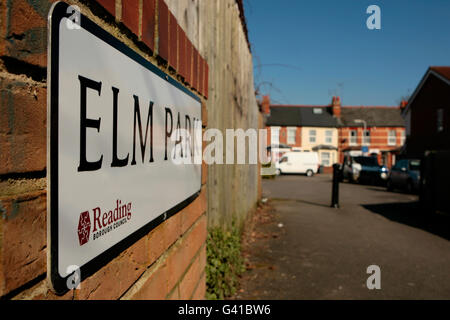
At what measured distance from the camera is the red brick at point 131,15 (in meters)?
1.18

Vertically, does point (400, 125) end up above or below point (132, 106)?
above

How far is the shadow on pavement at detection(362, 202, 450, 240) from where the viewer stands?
25.8ft

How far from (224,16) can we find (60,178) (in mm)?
3425

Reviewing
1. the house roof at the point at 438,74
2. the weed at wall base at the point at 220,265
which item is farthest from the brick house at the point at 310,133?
the weed at wall base at the point at 220,265

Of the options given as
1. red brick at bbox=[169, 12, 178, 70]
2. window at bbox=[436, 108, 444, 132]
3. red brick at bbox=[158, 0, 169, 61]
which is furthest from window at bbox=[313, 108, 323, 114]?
red brick at bbox=[158, 0, 169, 61]

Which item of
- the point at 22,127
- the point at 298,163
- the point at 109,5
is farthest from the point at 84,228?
the point at 298,163

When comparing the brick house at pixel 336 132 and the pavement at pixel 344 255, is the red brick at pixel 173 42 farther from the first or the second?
the brick house at pixel 336 132

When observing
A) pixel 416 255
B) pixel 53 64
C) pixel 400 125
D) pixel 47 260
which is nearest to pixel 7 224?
pixel 47 260

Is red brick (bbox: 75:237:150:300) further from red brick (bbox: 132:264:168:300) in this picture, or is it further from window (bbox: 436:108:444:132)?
window (bbox: 436:108:444:132)

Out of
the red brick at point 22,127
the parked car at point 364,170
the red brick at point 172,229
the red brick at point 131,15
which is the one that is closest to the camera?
the red brick at point 22,127

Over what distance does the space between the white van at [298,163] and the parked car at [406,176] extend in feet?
58.6

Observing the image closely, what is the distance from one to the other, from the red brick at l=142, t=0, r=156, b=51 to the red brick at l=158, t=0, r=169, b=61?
7 centimetres
